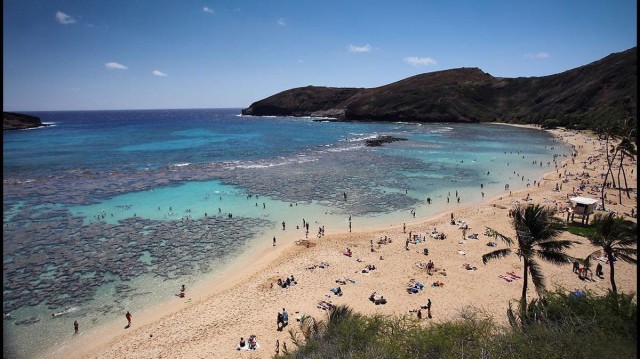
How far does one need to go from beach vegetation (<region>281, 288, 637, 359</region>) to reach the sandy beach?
16.2 ft

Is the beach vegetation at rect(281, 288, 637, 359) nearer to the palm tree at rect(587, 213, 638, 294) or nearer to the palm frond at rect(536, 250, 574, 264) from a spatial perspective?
the palm frond at rect(536, 250, 574, 264)

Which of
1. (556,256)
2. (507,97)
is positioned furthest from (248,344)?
(507,97)

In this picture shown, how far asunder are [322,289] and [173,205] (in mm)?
24354

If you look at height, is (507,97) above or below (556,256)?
above

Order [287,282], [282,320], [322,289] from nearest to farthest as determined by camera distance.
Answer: [282,320] < [322,289] < [287,282]

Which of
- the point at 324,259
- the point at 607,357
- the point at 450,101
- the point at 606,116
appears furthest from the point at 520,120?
the point at 607,357

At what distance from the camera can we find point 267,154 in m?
76.6

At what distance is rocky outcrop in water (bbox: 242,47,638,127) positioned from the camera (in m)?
108

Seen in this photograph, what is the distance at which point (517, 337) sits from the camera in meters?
12.5

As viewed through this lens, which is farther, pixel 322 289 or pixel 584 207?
pixel 584 207

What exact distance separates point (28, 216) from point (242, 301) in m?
29.0

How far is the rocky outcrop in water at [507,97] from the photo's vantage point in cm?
10812

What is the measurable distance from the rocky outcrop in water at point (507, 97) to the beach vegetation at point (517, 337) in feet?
319

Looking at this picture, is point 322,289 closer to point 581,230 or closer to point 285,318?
point 285,318
